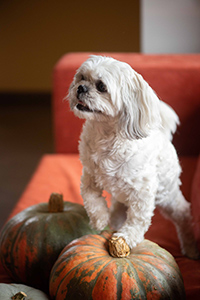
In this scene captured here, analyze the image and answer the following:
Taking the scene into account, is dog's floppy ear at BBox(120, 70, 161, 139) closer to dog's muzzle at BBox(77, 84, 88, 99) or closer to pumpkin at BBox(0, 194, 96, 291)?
dog's muzzle at BBox(77, 84, 88, 99)

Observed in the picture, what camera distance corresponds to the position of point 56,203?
90cm

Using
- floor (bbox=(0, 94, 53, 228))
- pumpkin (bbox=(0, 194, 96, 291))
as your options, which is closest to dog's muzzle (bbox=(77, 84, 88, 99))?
pumpkin (bbox=(0, 194, 96, 291))

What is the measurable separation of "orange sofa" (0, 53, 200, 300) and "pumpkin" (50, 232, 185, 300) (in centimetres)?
10

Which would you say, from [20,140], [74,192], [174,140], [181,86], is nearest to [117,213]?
[174,140]

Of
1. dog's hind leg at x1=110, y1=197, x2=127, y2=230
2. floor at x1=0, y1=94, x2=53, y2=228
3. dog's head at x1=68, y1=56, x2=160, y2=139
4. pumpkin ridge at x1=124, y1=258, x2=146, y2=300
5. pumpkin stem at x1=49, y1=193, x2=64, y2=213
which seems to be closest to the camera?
dog's head at x1=68, y1=56, x2=160, y2=139

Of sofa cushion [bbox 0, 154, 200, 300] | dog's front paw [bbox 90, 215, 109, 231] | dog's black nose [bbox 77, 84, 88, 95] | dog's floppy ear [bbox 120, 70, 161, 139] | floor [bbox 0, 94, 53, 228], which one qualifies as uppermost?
dog's black nose [bbox 77, 84, 88, 95]

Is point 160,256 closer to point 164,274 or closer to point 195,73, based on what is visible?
point 164,274

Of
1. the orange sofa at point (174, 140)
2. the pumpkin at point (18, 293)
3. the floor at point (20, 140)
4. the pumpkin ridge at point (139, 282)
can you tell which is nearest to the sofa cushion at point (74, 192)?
the orange sofa at point (174, 140)

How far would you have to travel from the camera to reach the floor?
2.38 m

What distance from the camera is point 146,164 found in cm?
64

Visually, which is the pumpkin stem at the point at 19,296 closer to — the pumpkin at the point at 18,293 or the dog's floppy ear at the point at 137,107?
the pumpkin at the point at 18,293

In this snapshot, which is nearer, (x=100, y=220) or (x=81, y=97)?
(x=81, y=97)

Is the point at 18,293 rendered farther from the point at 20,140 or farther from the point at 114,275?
the point at 20,140

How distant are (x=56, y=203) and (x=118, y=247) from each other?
27 cm
